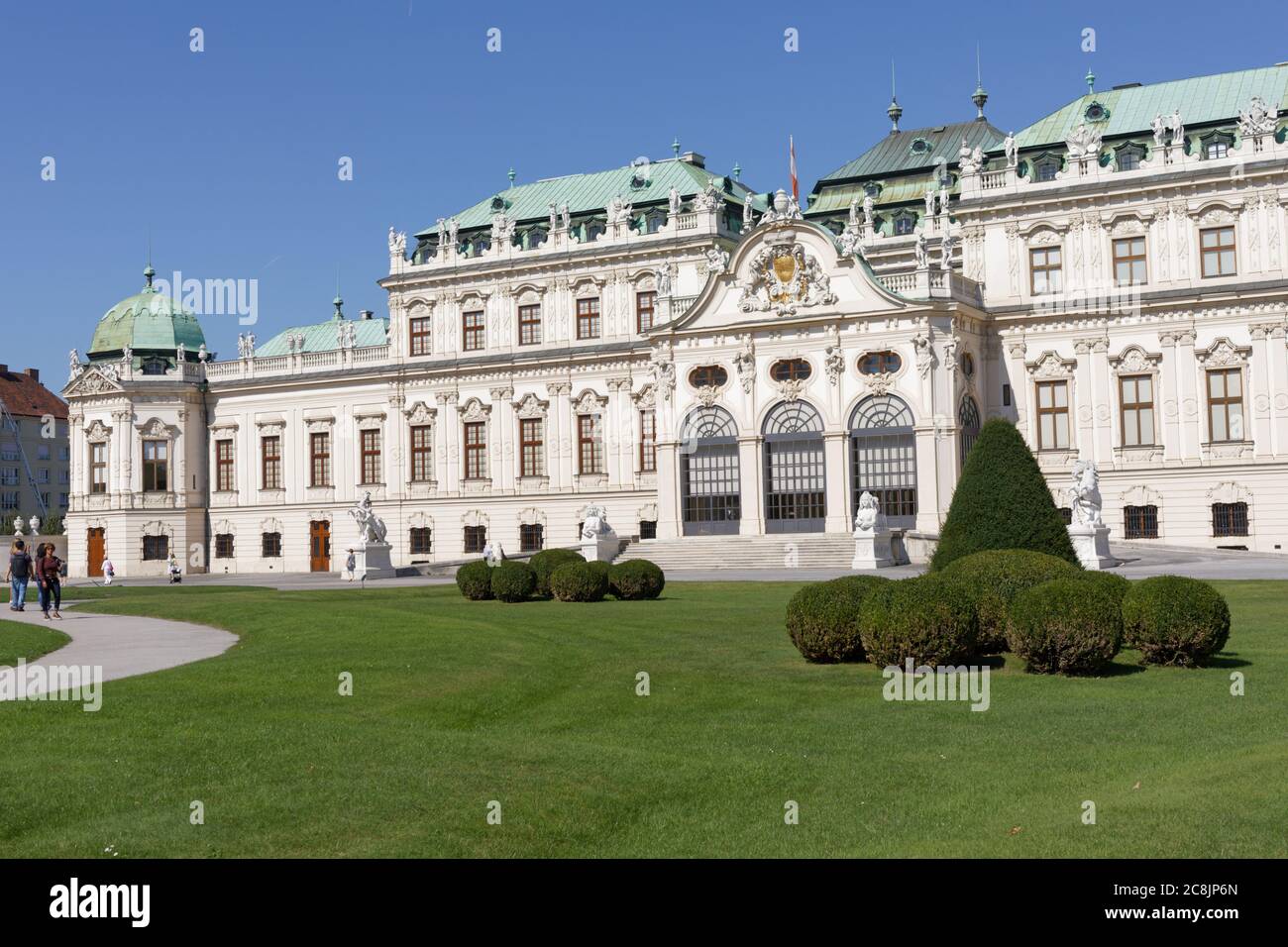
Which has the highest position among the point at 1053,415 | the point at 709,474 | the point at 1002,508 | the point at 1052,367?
the point at 1052,367

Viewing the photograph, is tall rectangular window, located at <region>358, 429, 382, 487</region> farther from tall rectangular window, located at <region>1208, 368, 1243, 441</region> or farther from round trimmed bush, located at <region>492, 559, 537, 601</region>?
tall rectangular window, located at <region>1208, 368, 1243, 441</region>

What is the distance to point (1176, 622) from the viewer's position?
20047 millimetres

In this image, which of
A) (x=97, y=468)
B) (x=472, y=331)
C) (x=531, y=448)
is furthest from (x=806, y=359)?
(x=97, y=468)

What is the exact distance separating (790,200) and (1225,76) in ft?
60.0

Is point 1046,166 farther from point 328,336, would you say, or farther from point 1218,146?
point 328,336

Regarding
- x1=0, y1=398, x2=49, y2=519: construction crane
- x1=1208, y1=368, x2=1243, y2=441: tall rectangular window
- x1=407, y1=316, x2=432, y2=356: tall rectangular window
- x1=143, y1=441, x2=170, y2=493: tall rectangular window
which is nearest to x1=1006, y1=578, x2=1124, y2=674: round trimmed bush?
x1=1208, y1=368, x2=1243, y2=441: tall rectangular window

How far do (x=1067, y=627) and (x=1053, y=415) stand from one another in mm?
39804

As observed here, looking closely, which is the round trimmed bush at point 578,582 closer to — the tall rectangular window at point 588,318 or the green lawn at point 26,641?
the green lawn at point 26,641

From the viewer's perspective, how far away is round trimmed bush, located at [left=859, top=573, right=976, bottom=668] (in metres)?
19.9

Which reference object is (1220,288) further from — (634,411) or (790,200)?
(634,411)

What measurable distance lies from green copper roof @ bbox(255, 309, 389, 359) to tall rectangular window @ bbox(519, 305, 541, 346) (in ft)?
33.0

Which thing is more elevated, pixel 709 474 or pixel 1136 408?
pixel 1136 408

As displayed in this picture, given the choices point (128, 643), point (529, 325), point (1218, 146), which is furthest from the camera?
point (529, 325)

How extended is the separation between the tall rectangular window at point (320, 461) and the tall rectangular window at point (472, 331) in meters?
9.25
